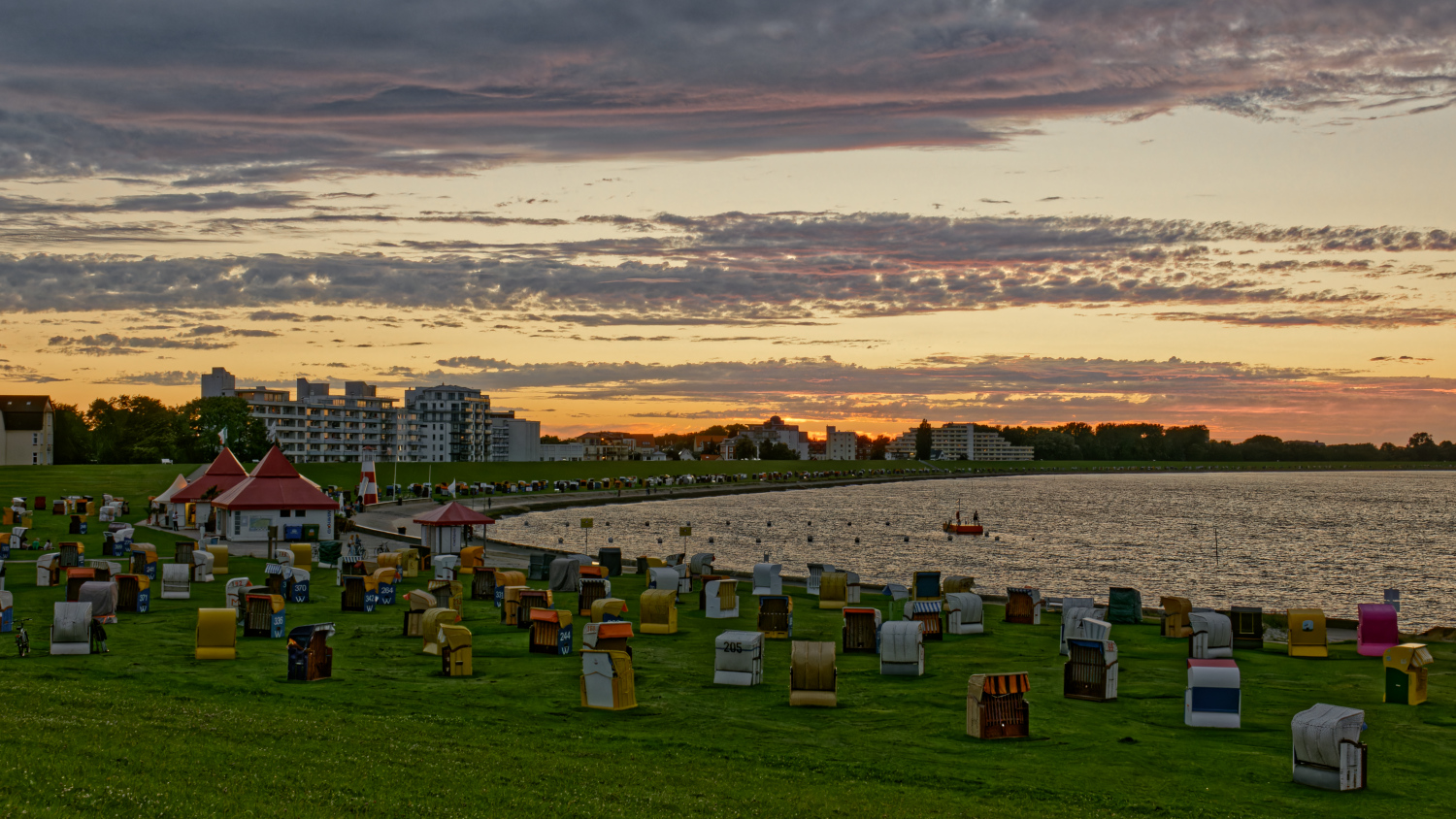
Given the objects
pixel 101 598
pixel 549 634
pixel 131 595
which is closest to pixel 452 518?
pixel 131 595

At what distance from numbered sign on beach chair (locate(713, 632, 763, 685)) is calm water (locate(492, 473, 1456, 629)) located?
38.6 m

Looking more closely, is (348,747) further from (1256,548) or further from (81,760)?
(1256,548)

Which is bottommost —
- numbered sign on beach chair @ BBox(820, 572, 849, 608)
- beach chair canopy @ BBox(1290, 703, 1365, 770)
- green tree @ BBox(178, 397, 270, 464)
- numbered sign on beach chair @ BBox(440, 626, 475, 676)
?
numbered sign on beach chair @ BBox(820, 572, 849, 608)

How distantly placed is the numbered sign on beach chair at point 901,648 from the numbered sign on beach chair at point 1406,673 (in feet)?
30.3

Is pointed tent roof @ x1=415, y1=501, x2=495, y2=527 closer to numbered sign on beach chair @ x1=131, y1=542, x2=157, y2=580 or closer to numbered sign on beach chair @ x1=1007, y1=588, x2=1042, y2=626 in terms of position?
numbered sign on beach chair @ x1=131, y1=542, x2=157, y2=580

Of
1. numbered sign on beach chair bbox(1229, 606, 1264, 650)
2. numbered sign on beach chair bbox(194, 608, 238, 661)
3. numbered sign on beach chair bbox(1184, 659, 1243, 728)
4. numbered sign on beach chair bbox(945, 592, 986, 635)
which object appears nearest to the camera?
numbered sign on beach chair bbox(1184, 659, 1243, 728)

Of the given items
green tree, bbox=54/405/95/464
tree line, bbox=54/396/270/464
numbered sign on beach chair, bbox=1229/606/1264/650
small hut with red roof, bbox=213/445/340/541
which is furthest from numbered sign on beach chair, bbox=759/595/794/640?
green tree, bbox=54/405/95/464

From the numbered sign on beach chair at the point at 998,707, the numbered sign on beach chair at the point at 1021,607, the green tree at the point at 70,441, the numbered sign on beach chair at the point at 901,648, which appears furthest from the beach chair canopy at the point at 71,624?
the green tree at the point at 70,441

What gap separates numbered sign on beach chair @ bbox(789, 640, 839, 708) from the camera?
20.7 m

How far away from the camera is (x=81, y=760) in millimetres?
12750

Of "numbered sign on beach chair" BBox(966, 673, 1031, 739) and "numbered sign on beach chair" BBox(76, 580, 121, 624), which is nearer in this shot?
"numbered sign on beach chair" BBox(966, 673, 1031, 739)

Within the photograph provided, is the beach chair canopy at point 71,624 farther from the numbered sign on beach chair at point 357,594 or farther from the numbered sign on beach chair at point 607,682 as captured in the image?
the numbered sign on beach chair at point 607,682

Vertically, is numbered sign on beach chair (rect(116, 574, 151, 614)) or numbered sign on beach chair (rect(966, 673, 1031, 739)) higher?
numbered sign on beach chair (rect(966, 673, 1031, 739))

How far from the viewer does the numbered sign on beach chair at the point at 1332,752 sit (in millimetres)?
15492
